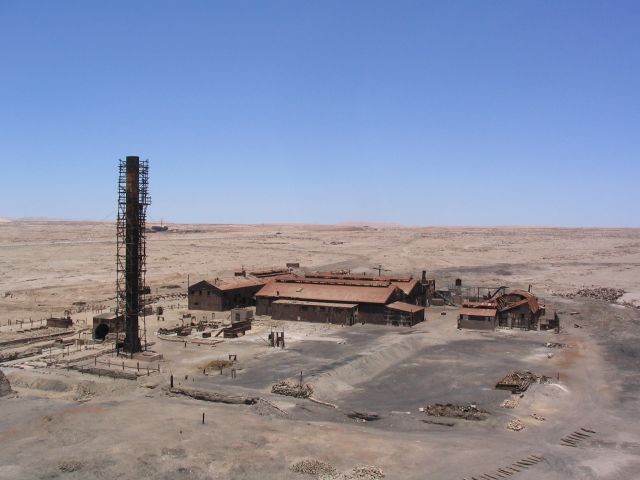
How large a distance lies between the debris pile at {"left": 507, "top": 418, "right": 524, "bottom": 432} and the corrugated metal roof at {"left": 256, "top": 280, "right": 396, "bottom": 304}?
28.8 m

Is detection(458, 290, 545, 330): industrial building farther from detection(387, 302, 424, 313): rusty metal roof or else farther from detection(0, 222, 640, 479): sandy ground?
detection(387, 302, 424, 313): rusty metal roof

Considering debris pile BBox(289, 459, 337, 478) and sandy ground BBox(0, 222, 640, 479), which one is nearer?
debris pile BBox(289, 459, 337, 478)

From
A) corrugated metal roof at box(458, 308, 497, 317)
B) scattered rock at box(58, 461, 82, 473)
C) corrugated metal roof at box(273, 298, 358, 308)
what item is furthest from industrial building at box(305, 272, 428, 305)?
scattered rock at box(58, 461, 82, 473)

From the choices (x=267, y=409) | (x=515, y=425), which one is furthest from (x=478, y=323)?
(x=267, y=409)

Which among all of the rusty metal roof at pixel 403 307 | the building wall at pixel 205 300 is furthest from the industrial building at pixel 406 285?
A: the building wall at pixel 205 300

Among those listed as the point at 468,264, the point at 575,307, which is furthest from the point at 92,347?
the point at 468,264

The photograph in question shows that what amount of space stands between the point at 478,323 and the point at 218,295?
28.7 meters

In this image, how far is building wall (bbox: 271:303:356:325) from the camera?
60.1 m

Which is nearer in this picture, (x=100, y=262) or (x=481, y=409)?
(x=481, y=409)

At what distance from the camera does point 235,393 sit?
35969 millimetres

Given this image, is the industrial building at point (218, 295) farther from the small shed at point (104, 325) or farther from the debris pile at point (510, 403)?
the debris pile at point (510, 403)

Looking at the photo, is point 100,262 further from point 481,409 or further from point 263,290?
point 481,409

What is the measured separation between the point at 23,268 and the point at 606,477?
102849 millimetres

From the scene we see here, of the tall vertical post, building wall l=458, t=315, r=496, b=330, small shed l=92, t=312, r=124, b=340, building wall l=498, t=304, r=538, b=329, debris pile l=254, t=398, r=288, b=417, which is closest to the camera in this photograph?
debris pile l=254, t=398, r=288, b=417
